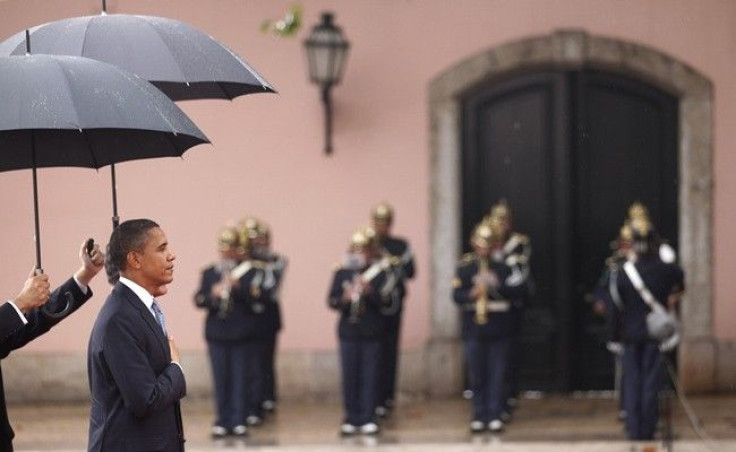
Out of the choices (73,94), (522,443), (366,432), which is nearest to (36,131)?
(73,94)

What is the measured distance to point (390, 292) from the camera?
45.2 ft

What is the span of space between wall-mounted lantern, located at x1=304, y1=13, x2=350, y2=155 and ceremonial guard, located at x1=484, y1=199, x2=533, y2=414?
1979 millimetres

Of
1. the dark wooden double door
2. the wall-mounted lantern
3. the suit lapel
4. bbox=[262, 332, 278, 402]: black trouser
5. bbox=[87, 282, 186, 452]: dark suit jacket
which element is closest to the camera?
bbox=[87, 282, 186, 452]: dark suit jacket

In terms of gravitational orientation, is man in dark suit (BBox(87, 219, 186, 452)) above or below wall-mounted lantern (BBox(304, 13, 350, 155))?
below

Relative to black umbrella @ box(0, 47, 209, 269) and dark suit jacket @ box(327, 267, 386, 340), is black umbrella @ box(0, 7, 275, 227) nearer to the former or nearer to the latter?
black umbrella @ box(0, 47, 209, 269)

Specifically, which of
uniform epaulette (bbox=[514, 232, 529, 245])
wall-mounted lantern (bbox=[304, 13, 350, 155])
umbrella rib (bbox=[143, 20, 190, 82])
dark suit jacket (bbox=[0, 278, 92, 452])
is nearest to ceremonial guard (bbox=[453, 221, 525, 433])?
uniform epaulette (bbox=[514, 232, 529, 245])

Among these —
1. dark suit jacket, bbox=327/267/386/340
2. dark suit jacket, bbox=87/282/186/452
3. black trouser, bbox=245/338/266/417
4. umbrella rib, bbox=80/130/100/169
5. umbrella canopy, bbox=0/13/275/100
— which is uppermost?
umbrella canopy, bbox=0/13/275/100

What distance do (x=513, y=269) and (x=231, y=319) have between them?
2.45m

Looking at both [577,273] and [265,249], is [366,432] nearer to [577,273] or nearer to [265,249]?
[265,249]

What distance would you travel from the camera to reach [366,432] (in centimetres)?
1340

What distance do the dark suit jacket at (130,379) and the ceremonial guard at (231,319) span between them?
753 cm

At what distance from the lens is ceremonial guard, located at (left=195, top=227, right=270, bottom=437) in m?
13.6

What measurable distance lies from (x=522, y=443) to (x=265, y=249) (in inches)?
131

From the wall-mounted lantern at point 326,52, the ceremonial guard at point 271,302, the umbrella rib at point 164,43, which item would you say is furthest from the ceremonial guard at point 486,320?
the umbrella rib at point 164,43
